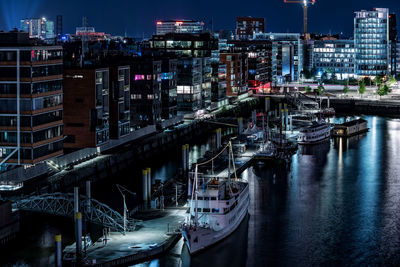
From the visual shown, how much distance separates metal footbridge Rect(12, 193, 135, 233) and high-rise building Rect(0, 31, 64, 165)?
636 cm

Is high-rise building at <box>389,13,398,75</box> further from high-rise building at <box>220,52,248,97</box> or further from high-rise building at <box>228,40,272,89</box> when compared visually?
high-rise building at <box>220,52,248,97</box>

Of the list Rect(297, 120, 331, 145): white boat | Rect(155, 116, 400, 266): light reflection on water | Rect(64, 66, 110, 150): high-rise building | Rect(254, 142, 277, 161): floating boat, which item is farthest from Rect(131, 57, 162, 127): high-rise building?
Rect(155, 116, 400, 266): light reflection on water

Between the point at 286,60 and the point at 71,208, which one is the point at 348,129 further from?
the point at 286,60

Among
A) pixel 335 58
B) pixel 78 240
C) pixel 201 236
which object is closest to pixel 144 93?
pixel 201 236

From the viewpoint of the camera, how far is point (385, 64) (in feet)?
471

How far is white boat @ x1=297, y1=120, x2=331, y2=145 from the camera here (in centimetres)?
6950

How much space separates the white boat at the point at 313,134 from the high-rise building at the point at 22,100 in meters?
29.1

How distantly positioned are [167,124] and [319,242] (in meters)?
38.0

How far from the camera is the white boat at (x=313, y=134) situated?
69500 mm

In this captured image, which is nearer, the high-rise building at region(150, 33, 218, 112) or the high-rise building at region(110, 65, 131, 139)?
the high-rise building at region(110, 65, 131, 139)

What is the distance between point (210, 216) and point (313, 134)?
3584cm

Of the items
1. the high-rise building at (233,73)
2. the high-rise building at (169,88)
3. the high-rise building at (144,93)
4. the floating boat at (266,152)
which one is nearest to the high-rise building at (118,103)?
the high-rise building at (144,93)

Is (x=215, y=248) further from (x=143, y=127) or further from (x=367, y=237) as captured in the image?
(x=143, y=127)

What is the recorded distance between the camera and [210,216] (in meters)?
35.8
